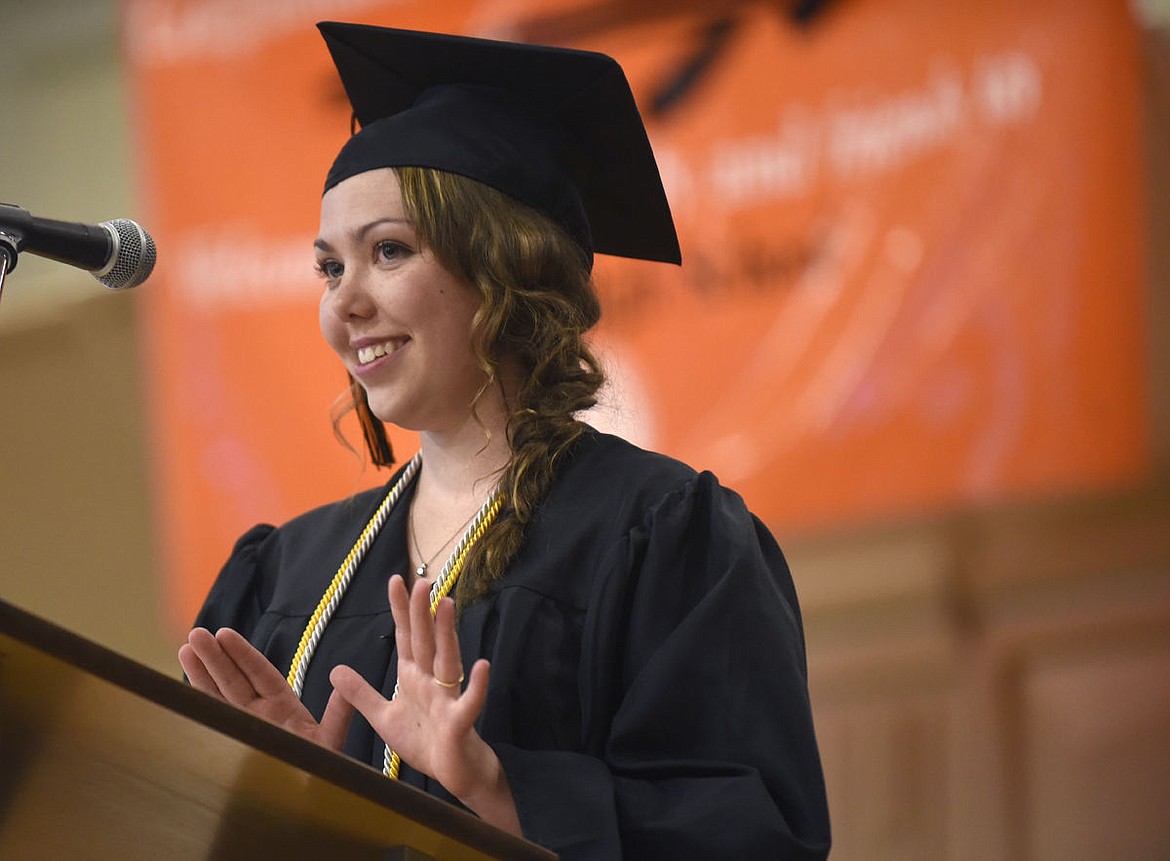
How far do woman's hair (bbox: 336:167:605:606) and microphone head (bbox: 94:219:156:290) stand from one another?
0.43 metres

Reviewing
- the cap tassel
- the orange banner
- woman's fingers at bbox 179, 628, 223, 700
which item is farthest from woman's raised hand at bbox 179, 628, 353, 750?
the orange banner

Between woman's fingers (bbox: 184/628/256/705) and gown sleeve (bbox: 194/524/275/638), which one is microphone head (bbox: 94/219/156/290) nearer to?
woman's fingers (bbox: 184/628/256/705)

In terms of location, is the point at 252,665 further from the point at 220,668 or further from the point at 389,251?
the point at 389,251

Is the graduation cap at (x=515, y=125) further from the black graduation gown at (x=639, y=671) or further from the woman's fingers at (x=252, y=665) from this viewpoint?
the woman's fingers at (x=252, y=665)

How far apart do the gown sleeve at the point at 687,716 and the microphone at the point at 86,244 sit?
61 cm

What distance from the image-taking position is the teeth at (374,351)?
1939 millimetres

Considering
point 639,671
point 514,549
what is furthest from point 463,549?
point 639,671

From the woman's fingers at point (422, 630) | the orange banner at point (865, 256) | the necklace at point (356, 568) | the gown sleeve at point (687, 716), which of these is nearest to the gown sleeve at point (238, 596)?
the necklace at point (356, 568)

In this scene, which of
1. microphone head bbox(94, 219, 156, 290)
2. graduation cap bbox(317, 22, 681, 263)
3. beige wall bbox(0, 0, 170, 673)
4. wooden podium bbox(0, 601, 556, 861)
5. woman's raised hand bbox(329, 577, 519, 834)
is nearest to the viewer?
wooden podium bbox(0, 601, 556, 861)

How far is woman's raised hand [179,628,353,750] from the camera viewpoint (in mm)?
1612

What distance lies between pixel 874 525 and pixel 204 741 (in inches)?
116

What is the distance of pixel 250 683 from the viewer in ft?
5.41

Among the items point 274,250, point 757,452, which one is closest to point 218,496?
point 274,250

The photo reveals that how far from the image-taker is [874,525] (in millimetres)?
3850
